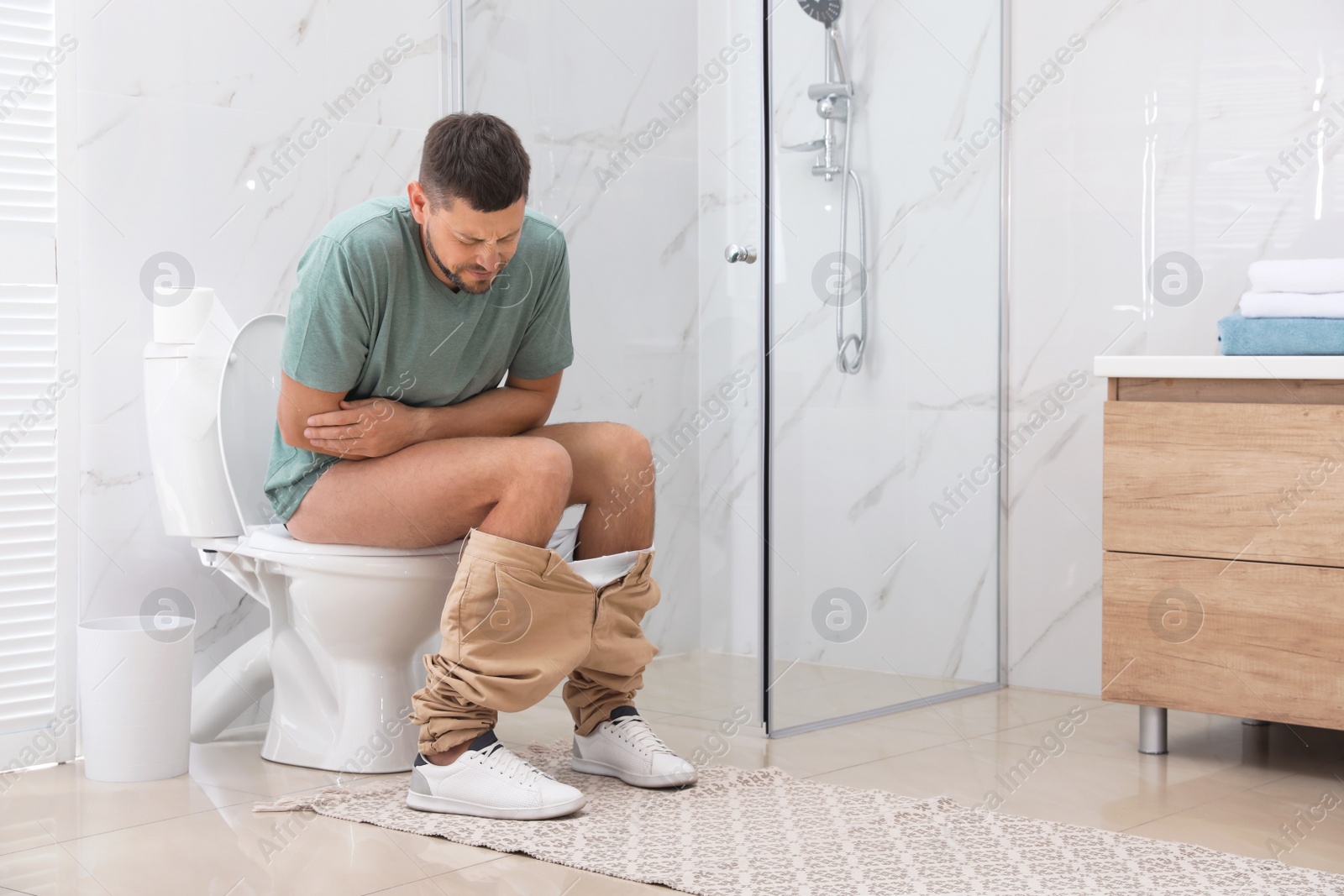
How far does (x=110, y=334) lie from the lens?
88.7 inches

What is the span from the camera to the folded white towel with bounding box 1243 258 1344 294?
2.03m

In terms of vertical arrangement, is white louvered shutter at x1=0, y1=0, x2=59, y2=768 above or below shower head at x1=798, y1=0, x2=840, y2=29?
below

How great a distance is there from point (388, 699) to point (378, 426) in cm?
47

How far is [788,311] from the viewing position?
2318 mm

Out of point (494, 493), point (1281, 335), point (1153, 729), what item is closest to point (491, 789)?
point (494, 493)

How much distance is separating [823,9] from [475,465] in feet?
3.65

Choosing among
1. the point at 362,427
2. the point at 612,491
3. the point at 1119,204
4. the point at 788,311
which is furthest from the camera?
the point at 1119,204

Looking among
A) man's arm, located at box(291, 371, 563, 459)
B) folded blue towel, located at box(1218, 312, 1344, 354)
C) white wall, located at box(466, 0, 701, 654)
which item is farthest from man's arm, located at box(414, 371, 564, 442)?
folded blue towel, located at box(1218, 312, 1344, 354)

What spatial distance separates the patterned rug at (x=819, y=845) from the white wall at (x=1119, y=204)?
1.00 m

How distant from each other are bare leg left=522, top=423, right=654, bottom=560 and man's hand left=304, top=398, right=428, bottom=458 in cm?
26

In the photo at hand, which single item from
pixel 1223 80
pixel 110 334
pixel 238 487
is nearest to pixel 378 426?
pixel 238 487

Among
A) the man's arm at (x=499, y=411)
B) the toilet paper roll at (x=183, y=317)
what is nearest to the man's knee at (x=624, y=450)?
the man's arm at (x=499, y=411)

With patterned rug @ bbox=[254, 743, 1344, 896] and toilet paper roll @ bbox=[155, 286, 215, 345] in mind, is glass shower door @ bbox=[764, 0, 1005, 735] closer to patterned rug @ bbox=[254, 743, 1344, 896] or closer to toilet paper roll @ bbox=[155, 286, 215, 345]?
patterned rug @ bbox=[254, 743, 1344, 896]

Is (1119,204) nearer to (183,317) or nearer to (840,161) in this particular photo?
(840,161)
